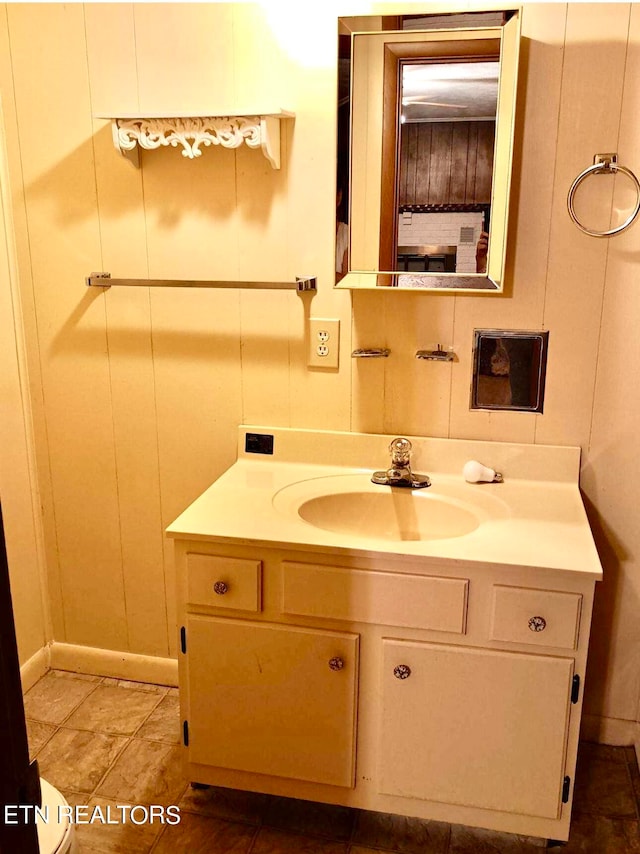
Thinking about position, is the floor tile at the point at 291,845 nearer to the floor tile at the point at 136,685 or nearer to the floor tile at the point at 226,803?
the floor tile at the point at 226,803

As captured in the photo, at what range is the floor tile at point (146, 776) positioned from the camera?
5.92 ft

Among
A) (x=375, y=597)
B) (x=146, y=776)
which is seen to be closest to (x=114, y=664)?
(x=146, y=776)

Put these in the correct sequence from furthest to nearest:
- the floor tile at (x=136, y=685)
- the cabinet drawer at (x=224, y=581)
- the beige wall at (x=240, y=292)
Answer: the floor tile at (x=136, y=685) < the beige wall at (x=240, y=292) < the cabinet drawer at (x=224, y=581)

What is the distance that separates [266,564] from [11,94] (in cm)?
138

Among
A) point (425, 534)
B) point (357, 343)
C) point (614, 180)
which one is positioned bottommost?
point (425, 534)

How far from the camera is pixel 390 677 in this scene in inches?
61.2

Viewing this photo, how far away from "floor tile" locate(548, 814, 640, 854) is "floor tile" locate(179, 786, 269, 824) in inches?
26.2

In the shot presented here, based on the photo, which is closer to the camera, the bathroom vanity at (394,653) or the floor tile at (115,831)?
the bathroom vanity at (394,653)

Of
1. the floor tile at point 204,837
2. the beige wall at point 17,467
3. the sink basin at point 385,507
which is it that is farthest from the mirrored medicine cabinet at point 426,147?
the floor tile at point 204,837

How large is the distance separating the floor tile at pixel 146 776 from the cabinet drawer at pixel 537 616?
92 cm

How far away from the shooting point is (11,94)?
6.40ft

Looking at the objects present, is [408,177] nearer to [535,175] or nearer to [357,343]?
[535,175]

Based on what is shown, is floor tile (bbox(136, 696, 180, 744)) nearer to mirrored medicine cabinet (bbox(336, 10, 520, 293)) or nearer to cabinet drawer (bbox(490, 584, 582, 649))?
cabinet drawer (bbox(490, 584, 582, 649))

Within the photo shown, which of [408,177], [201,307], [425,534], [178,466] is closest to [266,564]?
[425,534]
